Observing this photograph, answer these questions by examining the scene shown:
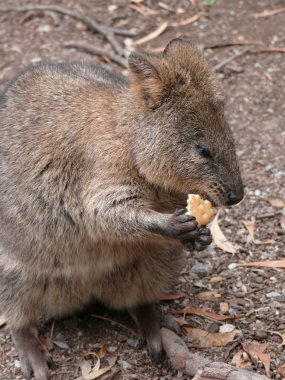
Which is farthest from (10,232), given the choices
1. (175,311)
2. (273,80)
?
(273,80)

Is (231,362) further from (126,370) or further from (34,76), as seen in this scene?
(34,76)

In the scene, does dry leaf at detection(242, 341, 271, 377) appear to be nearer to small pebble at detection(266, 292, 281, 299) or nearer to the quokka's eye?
small pebble at detection(266, 292, 281, 299)

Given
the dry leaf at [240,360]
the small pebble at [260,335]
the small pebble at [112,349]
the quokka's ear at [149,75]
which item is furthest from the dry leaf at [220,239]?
the quokka's ear at [149,75]

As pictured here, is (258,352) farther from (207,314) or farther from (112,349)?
(112,349)

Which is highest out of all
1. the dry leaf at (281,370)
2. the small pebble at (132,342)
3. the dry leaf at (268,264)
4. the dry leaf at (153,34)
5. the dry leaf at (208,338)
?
the dry leaf at (153,34)

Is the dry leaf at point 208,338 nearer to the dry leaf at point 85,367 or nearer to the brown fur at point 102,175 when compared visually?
the brown fur at point 102,175

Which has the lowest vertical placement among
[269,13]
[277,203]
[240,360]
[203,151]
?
[240,360]

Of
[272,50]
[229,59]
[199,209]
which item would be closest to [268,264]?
[199,209]
